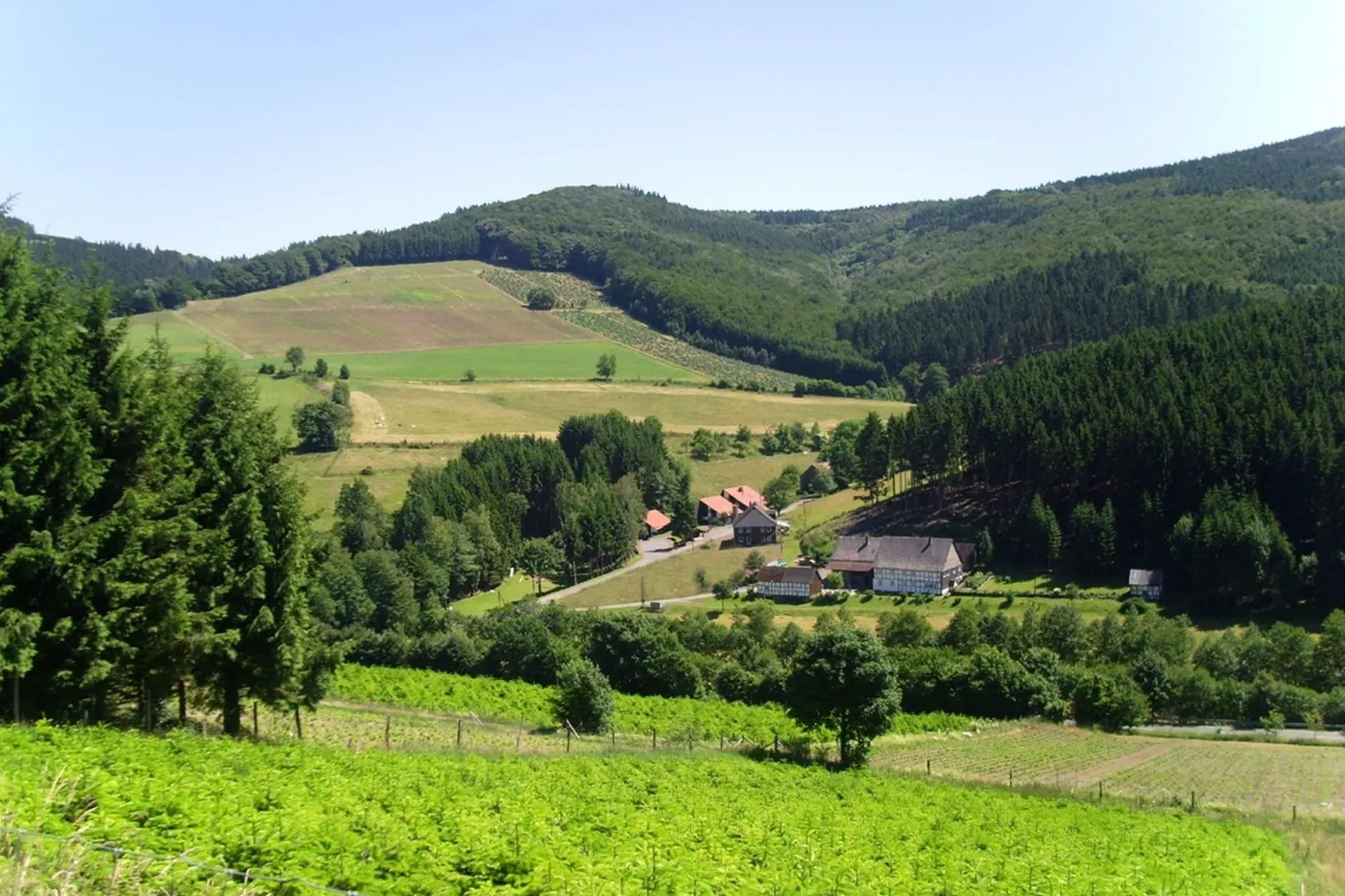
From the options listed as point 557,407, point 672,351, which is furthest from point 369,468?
point 672,351

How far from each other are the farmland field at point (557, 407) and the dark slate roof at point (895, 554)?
1614 inches

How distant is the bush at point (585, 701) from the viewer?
37875 millimetres

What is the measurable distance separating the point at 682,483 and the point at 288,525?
77.4m

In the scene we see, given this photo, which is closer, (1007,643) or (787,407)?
(1007,643)

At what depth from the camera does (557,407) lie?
405ft

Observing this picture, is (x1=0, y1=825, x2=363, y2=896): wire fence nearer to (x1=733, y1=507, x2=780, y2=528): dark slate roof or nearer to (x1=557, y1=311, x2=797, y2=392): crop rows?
(x1=733, y1=507, x2=780, y2=528): dark slate roof

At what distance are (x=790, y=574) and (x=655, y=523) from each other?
74.5 feet

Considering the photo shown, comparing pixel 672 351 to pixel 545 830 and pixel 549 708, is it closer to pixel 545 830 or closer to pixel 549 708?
pixel 549 708

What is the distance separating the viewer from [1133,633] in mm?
55062

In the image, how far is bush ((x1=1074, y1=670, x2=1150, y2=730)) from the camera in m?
48.1

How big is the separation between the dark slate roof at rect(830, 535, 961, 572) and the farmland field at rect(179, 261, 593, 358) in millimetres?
90391

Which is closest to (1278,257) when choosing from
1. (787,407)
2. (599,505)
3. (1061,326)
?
(1061,326)

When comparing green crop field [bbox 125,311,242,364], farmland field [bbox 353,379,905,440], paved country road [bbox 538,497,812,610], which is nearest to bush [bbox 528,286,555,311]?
farmland field [bbox 353,379,905,440]

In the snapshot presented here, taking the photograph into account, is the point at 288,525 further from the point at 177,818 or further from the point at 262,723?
the point at 177,818
